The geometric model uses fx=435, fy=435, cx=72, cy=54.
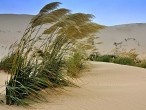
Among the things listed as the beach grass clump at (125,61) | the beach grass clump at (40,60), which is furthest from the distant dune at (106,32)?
the beach grass clump at (40,60)

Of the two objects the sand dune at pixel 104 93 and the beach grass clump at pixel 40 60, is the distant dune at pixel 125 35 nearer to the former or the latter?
the sand dune at pixel 104 93

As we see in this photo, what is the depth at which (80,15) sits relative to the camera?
7.81 m

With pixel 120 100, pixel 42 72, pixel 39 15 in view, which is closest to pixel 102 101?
pixel 120 100

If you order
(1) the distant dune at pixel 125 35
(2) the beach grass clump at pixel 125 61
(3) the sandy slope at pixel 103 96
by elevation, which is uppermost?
(1) the distant dune at pixel 125 35

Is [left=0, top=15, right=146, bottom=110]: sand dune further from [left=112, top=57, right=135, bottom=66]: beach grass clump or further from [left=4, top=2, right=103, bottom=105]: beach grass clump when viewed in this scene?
[left=112, top=57, right=135, bottom=66]: beach grass clump

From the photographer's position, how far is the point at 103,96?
7.56m

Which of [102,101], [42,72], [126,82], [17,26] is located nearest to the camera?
[102,101]

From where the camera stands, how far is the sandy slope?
6.67 m

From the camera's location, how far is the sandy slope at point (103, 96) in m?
6.67

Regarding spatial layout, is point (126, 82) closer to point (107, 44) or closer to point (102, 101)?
point (102, 101)

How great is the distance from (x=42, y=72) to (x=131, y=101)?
1.64m

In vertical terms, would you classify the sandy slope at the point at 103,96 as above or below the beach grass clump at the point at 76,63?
below

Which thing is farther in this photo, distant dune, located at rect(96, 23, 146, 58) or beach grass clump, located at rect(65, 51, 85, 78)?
distant dune, located at rect(96, 23, 146, 58)

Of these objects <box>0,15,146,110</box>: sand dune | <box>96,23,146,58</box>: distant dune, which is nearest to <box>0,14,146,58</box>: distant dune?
<box>96,23,146,58</box>: distant dune
